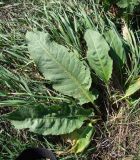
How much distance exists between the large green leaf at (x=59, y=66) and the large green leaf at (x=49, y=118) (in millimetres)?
125

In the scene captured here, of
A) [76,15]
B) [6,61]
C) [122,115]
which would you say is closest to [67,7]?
[76,15]

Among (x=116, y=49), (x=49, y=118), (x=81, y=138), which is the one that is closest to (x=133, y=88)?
(x=116, y=49)

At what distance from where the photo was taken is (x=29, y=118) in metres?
2.38

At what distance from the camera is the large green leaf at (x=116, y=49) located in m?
2.70

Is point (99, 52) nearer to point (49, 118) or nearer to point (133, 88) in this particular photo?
point (133, 88)

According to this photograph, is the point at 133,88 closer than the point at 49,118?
No

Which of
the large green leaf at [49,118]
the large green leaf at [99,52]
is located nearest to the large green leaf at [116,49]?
the large green leaf at [99,52]

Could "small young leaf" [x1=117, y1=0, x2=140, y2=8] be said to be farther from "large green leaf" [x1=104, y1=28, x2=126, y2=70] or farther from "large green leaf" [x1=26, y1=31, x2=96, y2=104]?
"large green leaf" [x1=26, y1=31, x2=96, y2=104]

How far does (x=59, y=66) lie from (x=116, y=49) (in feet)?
1.34

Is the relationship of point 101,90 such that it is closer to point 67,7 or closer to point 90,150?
point 90,150

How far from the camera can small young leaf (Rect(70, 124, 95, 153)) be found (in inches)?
101

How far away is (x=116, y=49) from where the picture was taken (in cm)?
271

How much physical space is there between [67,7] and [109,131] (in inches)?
36.8

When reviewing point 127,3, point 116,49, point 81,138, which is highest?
point 127,3
